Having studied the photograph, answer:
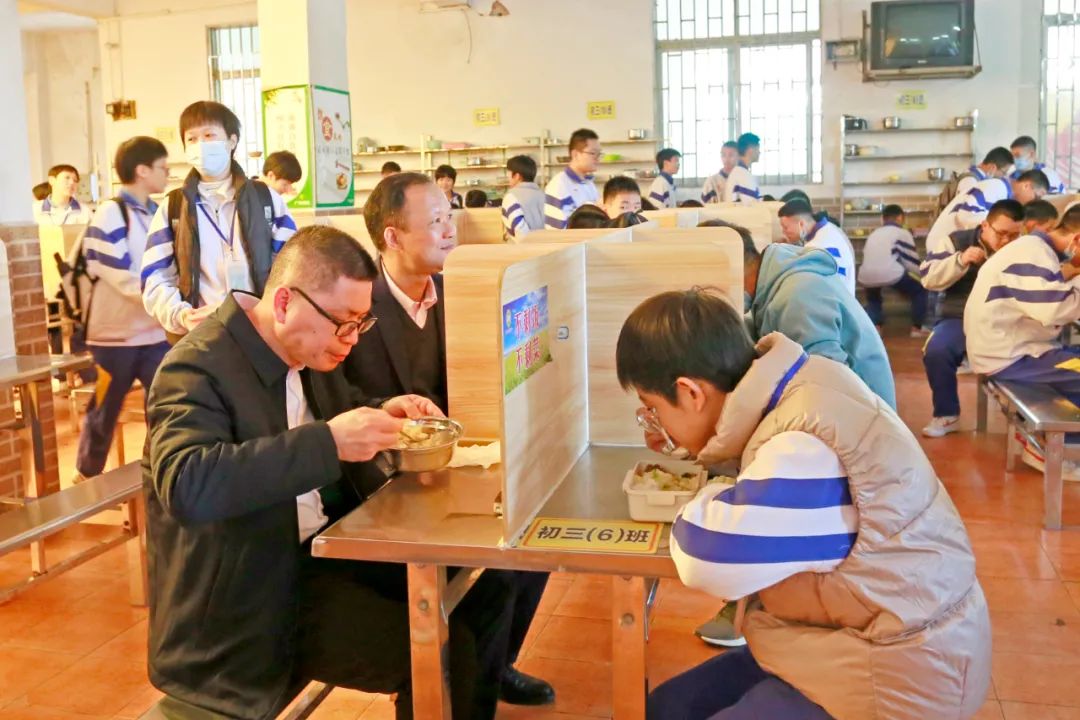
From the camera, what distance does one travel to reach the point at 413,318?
2.72 m

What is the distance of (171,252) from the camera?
151 inches

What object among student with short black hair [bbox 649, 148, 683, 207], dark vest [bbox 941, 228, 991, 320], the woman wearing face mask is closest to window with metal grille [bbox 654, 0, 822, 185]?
student with short black hair [bbox 649, 148, 683, 207]

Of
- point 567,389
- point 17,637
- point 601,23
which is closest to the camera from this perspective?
point 567,389

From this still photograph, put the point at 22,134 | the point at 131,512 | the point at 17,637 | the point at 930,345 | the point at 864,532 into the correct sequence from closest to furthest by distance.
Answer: the point at 864,532 → the point at 17,637 → the point at 131,512 → the point at 22,134 → the point at 930,345

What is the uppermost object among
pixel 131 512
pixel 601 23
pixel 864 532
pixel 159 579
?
pixel 601 23

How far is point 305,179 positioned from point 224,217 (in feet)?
10.1

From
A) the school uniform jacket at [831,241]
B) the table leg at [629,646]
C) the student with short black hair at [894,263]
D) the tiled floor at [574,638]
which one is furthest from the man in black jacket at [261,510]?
the student with short black hair at [894,263]

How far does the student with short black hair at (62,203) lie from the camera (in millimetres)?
8781

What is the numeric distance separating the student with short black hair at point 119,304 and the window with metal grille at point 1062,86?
31.5 ft

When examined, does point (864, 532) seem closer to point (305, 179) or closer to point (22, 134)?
point (22, 134)

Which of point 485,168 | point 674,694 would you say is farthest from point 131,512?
point 485,168

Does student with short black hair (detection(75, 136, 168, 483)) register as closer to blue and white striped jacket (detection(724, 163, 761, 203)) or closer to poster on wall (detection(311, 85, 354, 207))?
poster on wall (detection(311, 85, 354, 207))

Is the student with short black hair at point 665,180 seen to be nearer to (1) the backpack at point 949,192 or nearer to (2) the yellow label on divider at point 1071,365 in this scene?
(1) the backpack at point 949,192

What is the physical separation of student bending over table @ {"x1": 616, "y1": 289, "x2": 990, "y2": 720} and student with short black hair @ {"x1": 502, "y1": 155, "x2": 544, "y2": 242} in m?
5.60
